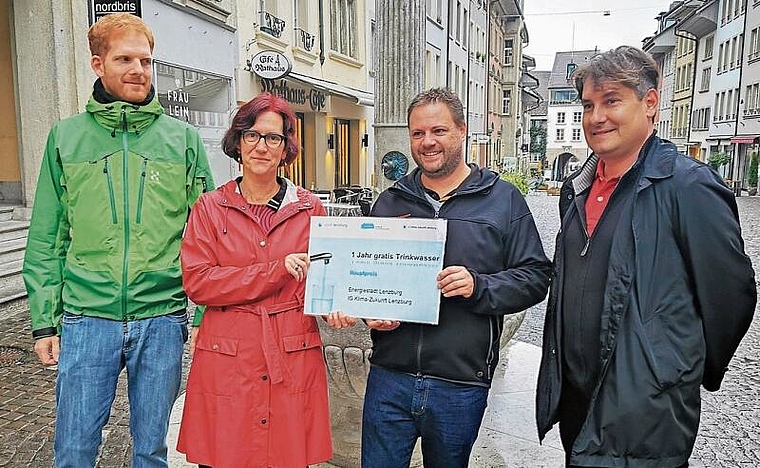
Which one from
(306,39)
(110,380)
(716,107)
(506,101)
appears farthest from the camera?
(506,101)

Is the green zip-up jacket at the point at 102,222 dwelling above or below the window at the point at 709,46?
below

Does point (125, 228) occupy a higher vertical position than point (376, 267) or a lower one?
higher

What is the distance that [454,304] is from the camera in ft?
8.32

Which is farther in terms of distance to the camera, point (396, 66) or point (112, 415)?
point (396, 66)

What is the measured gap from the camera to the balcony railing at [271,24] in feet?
49.8

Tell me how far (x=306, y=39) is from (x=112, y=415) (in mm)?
14625

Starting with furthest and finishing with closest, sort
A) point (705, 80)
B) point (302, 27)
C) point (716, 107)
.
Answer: point (705, 80)
point (716, 107)
point (302, 27)

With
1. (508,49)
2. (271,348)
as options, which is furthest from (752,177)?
(271,348)

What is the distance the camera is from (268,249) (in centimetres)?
258

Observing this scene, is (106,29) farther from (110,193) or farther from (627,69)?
(627,69)

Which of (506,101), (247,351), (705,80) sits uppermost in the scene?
(705,80)

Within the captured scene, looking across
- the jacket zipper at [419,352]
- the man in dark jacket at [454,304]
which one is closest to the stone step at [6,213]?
the man in dark jacket at [454,304]

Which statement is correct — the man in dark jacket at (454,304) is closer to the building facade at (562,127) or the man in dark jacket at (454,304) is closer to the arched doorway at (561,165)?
the arched doorway at (561,165)

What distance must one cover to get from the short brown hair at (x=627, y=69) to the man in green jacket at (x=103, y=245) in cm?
167
